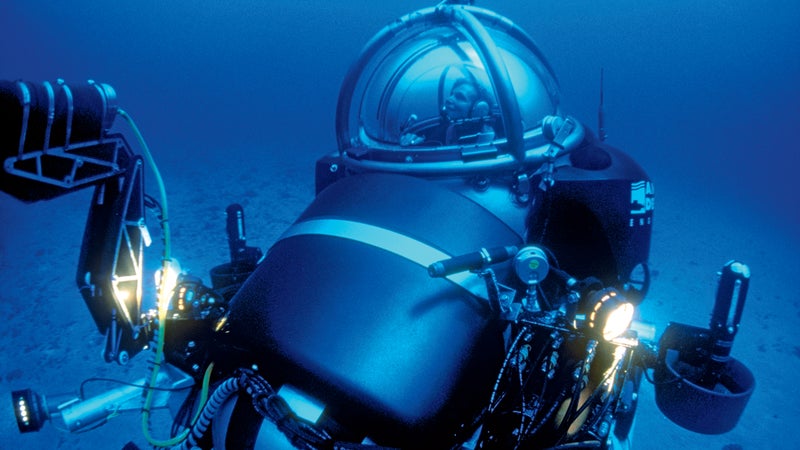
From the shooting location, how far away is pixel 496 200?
267cm

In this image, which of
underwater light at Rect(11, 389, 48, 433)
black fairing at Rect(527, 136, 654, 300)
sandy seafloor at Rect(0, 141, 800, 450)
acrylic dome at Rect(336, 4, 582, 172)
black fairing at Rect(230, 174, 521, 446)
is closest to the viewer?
black fairing at Rect(230, 174, 521, 446)

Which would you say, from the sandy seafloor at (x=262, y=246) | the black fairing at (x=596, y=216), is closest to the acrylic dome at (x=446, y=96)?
the black fairing at (x=596, y=216)

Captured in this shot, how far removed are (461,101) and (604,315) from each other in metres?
1.72

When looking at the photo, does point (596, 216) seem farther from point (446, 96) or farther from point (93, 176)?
point (93, 176)

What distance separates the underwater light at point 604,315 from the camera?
1856 millimetres

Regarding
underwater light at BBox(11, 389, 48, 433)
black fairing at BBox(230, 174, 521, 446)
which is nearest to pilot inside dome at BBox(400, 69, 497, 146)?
black fairing at BBox(230, 174, 521, 446)

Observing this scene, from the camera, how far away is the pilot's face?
306cm

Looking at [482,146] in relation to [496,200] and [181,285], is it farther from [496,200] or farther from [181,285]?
[181,285]

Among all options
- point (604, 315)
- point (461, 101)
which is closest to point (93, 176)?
point (461, 101)

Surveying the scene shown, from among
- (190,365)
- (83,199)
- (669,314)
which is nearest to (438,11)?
(190,365)

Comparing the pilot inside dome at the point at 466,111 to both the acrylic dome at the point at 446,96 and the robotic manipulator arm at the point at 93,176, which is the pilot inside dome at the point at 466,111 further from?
the robotic manipulator arm at the point at 93,176

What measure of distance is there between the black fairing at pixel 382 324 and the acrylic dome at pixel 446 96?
63 cm

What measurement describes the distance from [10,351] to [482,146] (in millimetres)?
5543

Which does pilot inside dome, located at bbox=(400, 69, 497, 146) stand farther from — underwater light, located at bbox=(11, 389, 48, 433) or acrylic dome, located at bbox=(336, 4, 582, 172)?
underwater light, located at bbox=(11, 389, 48, 433)
